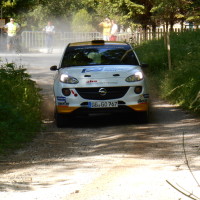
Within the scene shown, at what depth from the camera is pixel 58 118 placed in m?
13.9

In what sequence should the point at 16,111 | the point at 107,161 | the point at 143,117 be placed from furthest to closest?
the point at 143,117 < the point at 16,111 < the point at 107,161

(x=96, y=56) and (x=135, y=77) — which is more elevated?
(x=96, y=56)

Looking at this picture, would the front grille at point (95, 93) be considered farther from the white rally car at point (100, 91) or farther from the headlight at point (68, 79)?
the headlight at point (68, 79)

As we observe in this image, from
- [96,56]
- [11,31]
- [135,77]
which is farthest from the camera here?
[11,31]

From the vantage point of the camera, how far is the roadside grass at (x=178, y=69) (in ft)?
54.5

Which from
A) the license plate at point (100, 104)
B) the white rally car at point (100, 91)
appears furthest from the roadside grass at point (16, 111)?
the license plate at point (100, 104)

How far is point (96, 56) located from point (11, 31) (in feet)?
88.9

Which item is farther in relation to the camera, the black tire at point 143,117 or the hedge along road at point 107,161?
the black tire at point 143,117

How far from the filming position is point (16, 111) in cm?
1327

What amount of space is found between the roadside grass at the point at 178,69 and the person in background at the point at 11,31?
519 inches

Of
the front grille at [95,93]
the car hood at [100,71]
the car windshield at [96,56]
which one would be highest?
the car windshield at [96,56]

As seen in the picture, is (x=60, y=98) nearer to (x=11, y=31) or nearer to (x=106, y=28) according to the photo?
(x=106, y=28)

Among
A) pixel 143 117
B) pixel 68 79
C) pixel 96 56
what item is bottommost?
pixel 143 117

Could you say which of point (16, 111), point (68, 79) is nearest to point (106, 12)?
point (68, 79)
